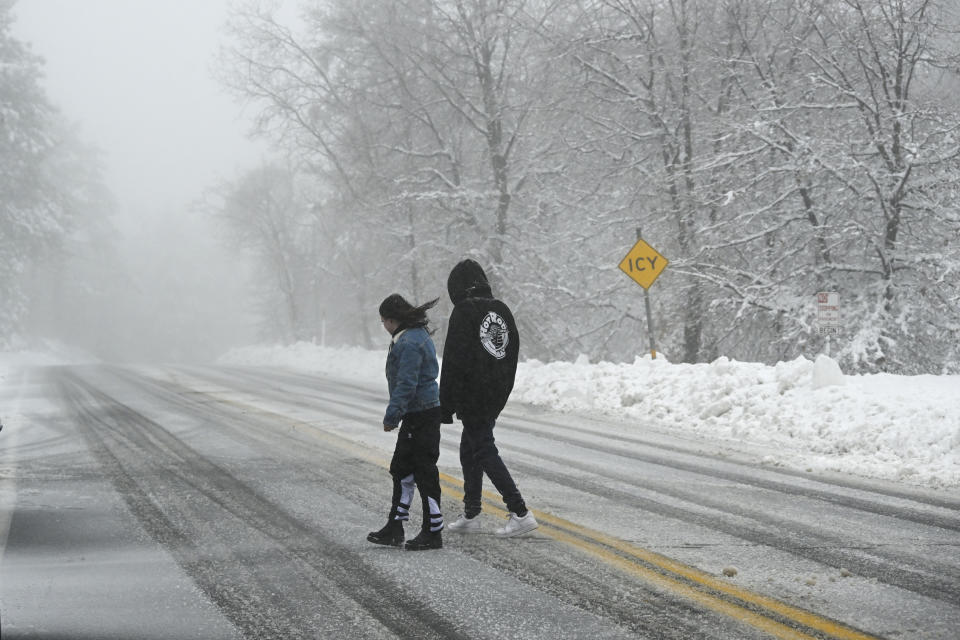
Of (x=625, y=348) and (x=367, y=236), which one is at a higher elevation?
(x=367, y=236)

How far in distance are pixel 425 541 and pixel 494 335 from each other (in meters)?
1.45

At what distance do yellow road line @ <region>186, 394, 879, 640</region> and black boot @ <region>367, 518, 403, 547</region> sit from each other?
38.6 inches

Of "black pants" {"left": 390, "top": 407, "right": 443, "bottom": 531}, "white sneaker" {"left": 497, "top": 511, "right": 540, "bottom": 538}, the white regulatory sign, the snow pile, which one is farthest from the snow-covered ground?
"black pants" {"left": 390, "top": 407, "right": 443, "bottom": 531}

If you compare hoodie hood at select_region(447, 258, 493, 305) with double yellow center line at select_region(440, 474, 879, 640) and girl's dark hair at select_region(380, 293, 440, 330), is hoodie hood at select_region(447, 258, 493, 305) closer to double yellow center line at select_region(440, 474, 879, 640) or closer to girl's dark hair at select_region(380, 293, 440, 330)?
girl's dark hair at select_region(380, 293, 440, 330)

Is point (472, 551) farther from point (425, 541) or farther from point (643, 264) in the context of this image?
point (643, 264)

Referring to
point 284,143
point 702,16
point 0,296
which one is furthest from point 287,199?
point 702,16

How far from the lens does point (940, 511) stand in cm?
576

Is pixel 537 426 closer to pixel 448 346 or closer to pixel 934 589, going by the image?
pixel 448 346

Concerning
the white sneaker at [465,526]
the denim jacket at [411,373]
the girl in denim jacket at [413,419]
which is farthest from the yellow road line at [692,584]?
the denim jacket at [411,373]

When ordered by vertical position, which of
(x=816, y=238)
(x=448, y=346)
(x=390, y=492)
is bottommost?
(x=390, y=492)

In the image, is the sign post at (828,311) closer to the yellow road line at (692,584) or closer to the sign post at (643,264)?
the sign post at (643,264)

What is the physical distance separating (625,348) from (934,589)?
20679 millimetres

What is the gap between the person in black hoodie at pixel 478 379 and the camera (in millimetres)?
5410

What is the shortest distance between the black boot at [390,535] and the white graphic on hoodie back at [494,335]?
51.2 inches
